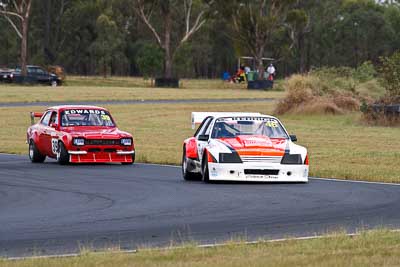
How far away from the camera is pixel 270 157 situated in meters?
18.6

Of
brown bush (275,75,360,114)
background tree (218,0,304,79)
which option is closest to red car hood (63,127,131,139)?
brown bush (275,75,360,114)

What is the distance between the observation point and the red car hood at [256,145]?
1862 cm

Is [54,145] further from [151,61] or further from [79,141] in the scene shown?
[151,61]

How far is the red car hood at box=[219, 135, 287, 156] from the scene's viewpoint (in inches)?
733

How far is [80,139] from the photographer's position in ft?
76.7

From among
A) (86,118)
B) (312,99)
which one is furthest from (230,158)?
(312,99)

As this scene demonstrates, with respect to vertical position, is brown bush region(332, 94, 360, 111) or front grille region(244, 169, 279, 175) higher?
front grille region(244, 169, 279, 175)

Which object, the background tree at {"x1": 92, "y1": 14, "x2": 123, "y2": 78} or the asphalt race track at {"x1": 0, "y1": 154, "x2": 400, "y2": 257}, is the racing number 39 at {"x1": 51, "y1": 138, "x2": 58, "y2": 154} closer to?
the asphalt race track at {"x1": 0, "y1": 154, "x2": 400, "y2": 257}

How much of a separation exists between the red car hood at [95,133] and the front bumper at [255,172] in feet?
17.3

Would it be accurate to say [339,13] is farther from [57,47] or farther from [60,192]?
[60,192]

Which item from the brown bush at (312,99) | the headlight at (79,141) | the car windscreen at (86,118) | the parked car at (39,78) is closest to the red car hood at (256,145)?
the headlight at (79,141)

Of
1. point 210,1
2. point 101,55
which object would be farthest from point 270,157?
point 101,55

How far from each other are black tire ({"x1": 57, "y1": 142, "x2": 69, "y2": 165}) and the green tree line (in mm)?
72010

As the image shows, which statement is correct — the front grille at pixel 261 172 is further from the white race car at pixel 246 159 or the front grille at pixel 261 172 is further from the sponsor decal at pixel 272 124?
the sponsor decal at pixel 272 124
